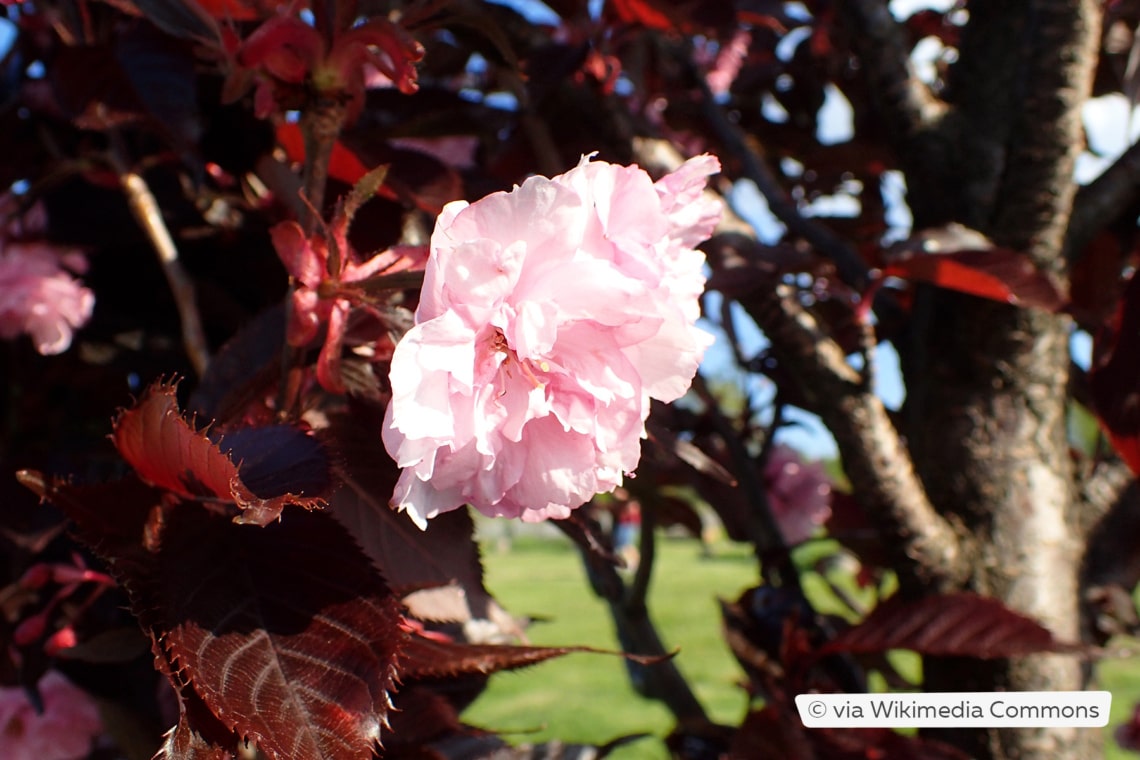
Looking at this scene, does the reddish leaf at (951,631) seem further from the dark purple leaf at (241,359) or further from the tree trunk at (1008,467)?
the dark purple leaf at (241,359)

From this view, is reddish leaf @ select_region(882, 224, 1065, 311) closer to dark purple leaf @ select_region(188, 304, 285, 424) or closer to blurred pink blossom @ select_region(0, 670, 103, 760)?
dark purple leaf @ select_region(188, 304, 285, 424)

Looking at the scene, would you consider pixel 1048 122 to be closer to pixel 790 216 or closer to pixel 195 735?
pixel 790 216

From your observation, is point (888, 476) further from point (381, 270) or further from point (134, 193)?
point (134, 193)

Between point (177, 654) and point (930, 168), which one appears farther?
point (930, 168)

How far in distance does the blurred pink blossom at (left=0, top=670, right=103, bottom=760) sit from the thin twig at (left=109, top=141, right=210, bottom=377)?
0.89ft

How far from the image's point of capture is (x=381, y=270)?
0.42 metres

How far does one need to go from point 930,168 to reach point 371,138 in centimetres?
54

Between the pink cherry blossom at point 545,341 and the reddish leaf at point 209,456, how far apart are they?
0.05 meters

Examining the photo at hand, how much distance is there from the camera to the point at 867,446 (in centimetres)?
79

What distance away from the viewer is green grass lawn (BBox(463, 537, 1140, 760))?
3391mm

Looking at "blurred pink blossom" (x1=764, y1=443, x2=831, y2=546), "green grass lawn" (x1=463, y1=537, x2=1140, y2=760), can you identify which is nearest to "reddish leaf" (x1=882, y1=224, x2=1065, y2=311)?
"green grass lawn" (x1=463, y1=537, x2=1140, y2=760)

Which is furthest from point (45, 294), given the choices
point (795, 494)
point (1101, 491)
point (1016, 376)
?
point (795, 494)

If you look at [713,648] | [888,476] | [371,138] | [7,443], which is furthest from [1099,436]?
[713,648]

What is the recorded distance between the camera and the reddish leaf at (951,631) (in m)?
0.66
